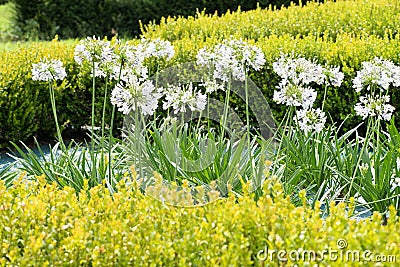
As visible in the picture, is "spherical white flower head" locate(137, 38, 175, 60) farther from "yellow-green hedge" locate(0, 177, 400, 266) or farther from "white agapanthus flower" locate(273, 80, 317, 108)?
"yellow-green hedge" locate(0, 177, 400, 266)

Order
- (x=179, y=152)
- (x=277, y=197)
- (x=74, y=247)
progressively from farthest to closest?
(x=179, y=152) → (x=277, y=197) → (x=74, y=247)

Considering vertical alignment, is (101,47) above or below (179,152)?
above

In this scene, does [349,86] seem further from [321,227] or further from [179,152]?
[321,227]

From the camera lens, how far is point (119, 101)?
3.84m

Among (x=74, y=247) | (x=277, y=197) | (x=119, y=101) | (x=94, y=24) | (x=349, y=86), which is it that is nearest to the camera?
(x=74, y=247)

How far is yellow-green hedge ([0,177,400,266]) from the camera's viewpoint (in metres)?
2.46

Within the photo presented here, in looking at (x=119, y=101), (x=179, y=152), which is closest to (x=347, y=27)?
(x=179, y=152)

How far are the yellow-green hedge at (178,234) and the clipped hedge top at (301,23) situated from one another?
4987mm

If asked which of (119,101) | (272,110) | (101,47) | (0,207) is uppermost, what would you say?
(101,47)

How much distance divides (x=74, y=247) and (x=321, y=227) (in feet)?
3.44

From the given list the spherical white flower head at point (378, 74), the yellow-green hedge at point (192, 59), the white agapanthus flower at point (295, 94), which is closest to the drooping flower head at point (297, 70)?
the white agapanthus flower at point (295, 94)

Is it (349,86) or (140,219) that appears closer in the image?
(140,219)

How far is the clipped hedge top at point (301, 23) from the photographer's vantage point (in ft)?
25.5

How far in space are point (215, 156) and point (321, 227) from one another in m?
1.74
